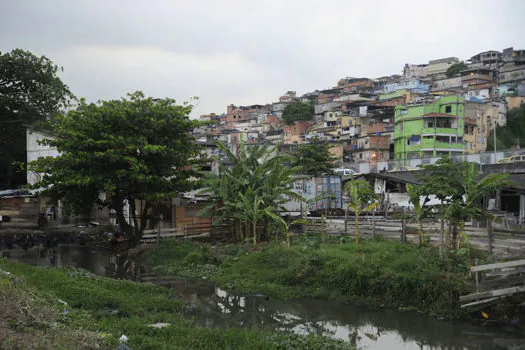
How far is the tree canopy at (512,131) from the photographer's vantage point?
5206 centimetres

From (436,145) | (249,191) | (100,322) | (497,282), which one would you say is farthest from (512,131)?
(100,322)

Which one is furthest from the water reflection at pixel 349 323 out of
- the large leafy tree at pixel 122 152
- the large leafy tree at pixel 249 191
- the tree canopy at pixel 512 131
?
the tree canopy at pixel 512 131

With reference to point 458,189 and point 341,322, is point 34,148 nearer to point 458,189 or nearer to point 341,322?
point 341,322

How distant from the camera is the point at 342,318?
1036 centimetres

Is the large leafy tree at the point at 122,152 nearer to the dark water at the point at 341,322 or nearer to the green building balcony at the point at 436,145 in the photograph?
the dark water at the point at 341,322

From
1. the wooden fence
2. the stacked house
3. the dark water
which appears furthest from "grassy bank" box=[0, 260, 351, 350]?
the stacked house

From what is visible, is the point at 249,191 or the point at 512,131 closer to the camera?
the point at 249,191

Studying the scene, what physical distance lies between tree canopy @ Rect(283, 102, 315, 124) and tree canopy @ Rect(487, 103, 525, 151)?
2674cm

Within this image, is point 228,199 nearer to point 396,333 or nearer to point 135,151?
point 135,151

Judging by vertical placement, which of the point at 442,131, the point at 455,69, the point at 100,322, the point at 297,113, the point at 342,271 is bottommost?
the point at 100,322

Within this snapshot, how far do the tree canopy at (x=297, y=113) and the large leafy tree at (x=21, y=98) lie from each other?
1698 inches

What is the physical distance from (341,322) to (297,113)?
6248cm

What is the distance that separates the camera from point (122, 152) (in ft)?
57.6

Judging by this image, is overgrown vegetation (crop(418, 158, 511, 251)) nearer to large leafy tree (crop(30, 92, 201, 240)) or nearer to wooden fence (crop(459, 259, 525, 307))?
wooden fence (crop(459, 259, 525, 307))
